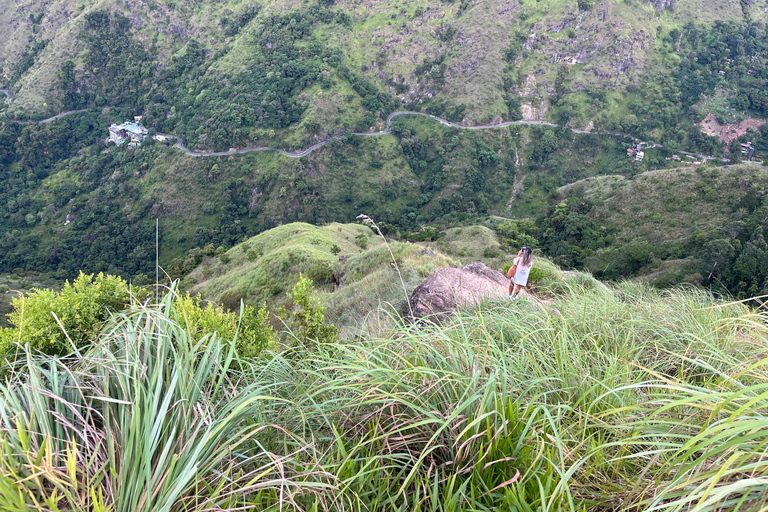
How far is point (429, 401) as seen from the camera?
92.5 inches

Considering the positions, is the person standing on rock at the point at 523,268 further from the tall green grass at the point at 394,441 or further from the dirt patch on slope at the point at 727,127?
the dirt patch on slope at the point at 727,127

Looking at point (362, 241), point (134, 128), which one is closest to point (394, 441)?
point (362, 241)

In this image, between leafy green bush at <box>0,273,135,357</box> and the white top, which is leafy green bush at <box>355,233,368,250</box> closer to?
leafy green bush at <box>0,273,135,357</box>

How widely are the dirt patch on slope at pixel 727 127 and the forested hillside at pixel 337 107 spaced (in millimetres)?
373

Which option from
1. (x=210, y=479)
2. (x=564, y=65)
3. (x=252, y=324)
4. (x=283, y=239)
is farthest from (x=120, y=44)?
(x=210, y=479)

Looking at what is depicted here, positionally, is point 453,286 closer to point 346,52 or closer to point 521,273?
point 521,273

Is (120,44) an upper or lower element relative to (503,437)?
upper

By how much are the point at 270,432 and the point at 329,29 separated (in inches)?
3788

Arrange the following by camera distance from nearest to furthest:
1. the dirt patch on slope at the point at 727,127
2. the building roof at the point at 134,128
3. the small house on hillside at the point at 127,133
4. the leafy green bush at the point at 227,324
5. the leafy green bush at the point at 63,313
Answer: the leafy green bush at the point at 227,324
the leafy green bush at the point at 63,313
the dirt patch on slope at the point at 727,127
the small house on hillside at the point at 127,133
the building roof at the point at 134,128

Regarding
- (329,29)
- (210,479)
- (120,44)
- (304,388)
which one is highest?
(120,44)

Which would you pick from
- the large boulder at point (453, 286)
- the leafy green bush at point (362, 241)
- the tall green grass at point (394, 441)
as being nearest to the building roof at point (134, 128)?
the leafy green bush at point (362, 241)

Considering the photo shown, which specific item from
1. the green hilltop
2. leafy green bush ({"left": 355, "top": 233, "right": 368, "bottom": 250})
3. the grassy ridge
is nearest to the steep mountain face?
leafy green bush ({"left": 355, "top": 233, "right": 368, "bottom": 250})

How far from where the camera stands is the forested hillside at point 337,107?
66188 millimetres

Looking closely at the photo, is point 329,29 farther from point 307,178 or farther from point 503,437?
point 503,437
